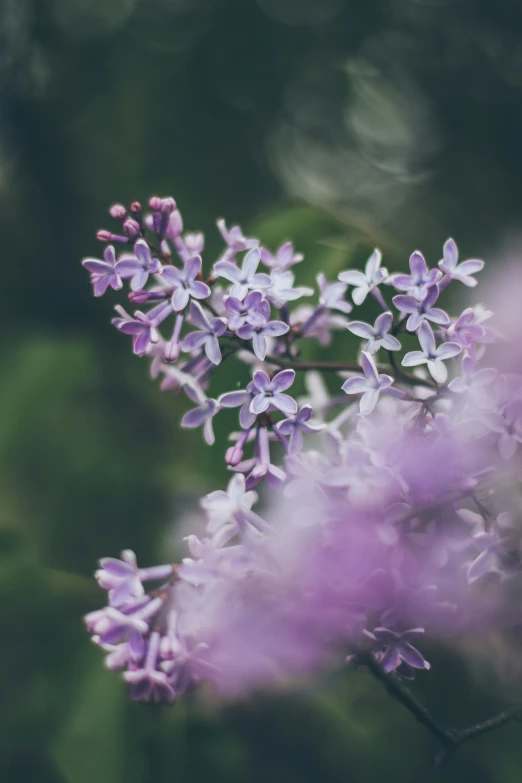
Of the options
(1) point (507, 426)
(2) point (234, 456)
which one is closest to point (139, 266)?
(2) point (234, 456)

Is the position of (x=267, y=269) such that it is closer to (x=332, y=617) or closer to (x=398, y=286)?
(x=398, y=286)

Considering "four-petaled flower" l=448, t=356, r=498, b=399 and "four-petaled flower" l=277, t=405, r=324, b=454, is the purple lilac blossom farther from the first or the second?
"four-petaled flower" l=448, t=356, r=498, b=399

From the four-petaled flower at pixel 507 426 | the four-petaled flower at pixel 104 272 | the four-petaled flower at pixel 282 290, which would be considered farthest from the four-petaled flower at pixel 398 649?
the four-petaled flower at pixel 104 272

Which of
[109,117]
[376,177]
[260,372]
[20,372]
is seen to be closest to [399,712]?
[260,372]

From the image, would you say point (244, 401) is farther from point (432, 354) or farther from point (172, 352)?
point (432, 354)

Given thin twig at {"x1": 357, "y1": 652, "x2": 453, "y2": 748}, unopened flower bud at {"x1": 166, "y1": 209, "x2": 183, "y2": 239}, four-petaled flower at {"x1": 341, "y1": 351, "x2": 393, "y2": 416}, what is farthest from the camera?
unopened flower bud at {"x1": 166, "y1": 209, "x2": 183, "y2": 239}

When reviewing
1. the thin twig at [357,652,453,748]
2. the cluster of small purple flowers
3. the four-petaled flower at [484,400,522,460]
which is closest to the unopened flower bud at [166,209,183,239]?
the cluster of small purple flowers

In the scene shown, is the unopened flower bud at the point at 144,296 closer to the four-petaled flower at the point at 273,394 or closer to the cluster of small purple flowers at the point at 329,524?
the cluster of small purple flowers at the point at 329,524
